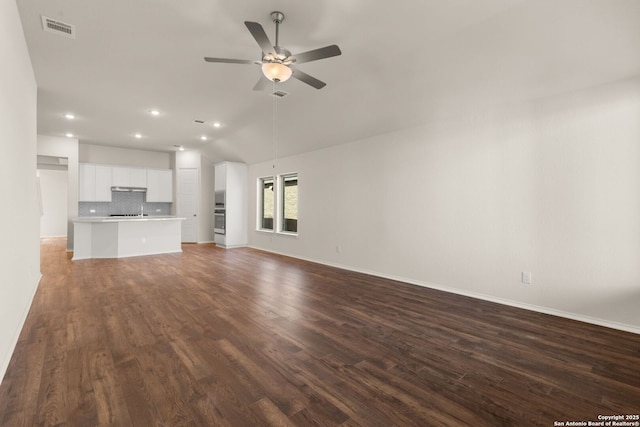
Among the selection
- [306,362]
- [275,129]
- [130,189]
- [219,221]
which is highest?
[275,129]

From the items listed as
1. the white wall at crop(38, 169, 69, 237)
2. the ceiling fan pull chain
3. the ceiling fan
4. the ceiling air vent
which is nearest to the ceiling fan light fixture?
the ceiling fan

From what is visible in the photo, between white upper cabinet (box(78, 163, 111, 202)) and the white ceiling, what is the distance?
3.32 meters

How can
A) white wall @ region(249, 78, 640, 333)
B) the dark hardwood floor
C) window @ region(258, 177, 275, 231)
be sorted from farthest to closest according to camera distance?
window @ region(258, 177, 275, 231) < white wall @ region(249, 78, 640, 333) < the dark hardwood floor

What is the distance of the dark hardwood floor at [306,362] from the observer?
5.63 ft

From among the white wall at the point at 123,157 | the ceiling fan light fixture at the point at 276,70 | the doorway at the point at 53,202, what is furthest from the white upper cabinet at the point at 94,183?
the ceiling fan light fixture at the point at 276,70

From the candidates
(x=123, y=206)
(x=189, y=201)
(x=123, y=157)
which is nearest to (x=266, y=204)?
(x=189, y=201)

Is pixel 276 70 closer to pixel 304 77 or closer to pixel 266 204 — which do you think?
pixel 304 77

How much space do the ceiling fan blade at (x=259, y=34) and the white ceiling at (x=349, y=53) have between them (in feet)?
1.38

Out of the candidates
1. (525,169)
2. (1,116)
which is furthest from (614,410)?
(1,116)

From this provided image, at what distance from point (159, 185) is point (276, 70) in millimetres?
8306

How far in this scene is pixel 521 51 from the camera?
9.87 feet

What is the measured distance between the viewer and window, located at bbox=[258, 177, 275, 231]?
8359 mm

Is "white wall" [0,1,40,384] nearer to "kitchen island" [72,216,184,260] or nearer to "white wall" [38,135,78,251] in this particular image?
"kitchen island" [72,216,184,260]

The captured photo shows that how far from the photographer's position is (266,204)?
8.61 metres
